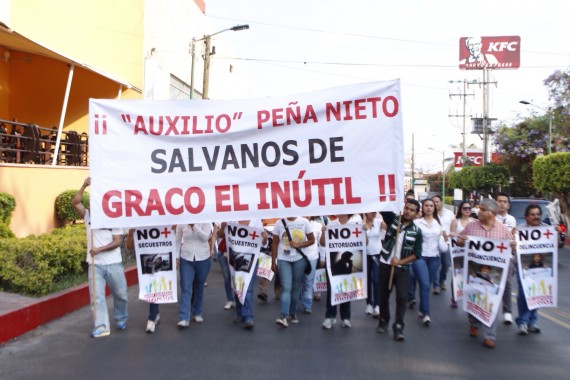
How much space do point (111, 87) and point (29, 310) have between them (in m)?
12.4

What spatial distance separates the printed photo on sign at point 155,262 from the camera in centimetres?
673

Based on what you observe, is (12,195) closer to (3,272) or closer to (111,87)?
(3,272)

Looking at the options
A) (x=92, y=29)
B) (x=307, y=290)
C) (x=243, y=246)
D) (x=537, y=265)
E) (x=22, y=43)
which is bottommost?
(x=307, y=290)

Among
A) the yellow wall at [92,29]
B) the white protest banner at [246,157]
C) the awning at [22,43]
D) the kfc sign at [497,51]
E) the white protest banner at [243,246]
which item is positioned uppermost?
the kfc sign at [497,51]

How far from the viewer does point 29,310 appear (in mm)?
6637

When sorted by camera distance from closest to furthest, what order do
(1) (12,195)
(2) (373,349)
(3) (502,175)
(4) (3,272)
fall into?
1. (2) (373,349)
2. (4) (3,272)
3. (1) (12,195)
4. (3) (502,175)

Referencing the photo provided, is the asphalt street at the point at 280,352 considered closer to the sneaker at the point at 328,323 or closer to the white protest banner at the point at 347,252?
the sneaker at the point at 328,323

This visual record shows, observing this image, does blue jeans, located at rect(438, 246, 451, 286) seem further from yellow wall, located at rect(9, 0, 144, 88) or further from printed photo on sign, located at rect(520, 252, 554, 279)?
yellow wall, located at rect(9, 0, 144, 88)

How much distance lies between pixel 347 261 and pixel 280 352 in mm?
1740

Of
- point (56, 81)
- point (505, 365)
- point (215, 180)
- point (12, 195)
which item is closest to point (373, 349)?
point (505, 365)

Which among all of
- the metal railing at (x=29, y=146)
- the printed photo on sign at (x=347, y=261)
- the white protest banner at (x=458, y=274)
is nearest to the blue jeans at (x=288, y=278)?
the printed photo on sign at (x=347, y=261)

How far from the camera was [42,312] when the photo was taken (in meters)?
6.93

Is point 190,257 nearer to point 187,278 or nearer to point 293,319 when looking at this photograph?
point 187,278

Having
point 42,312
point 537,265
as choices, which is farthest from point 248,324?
point 537,265
